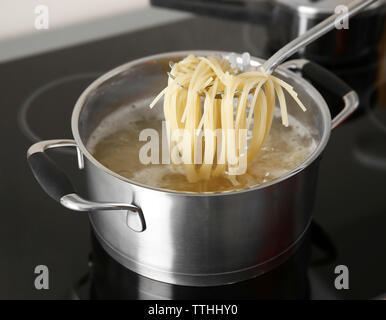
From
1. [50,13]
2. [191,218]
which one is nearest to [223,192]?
[191,218]

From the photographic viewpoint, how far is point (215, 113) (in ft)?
3.25

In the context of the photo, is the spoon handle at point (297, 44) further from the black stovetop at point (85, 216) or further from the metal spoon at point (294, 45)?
the black stovetop at point (85, 216)

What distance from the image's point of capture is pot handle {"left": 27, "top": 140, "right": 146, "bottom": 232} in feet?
2.83

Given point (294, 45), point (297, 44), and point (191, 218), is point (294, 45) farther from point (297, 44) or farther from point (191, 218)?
point (191, 218)

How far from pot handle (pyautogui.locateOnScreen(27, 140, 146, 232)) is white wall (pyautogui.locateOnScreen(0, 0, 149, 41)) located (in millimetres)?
794

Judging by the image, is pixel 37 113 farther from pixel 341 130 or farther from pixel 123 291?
pixel 341 130

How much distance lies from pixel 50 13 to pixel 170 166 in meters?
0.84

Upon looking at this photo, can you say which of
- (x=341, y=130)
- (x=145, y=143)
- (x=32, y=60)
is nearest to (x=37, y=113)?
(x=32, y=60)
